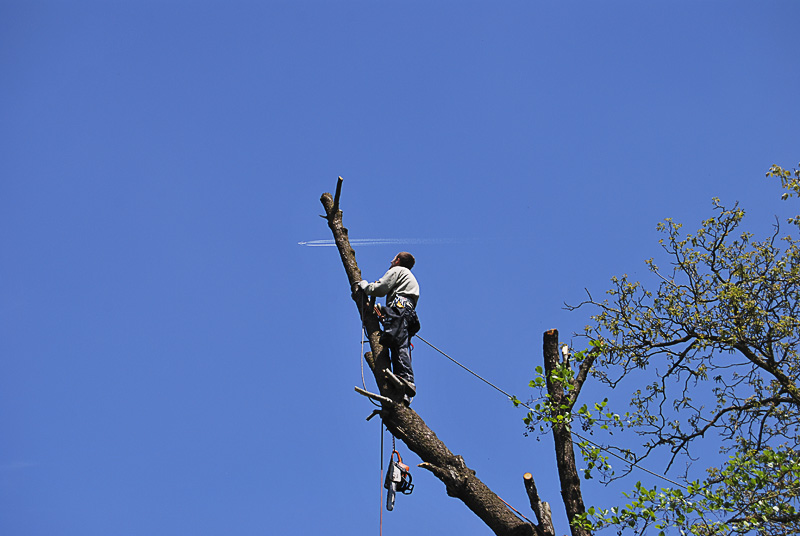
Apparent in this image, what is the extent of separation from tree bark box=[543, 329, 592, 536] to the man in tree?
3.42 feet

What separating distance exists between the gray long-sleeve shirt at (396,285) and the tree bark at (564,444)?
4.42 feet

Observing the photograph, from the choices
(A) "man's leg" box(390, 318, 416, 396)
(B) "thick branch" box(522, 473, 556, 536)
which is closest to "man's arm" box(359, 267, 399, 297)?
(A) "man's leg" box(390, 318, 416, 396)

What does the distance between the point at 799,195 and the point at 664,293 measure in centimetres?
146

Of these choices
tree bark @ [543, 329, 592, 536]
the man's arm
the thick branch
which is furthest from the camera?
the man's arm

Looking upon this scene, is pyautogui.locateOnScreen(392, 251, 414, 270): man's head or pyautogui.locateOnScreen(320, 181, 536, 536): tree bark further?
pyautogui.locateOnScreen(392, 251, 414, 270): man's head

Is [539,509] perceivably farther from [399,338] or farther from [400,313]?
[400,313]

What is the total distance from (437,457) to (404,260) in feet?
7.11

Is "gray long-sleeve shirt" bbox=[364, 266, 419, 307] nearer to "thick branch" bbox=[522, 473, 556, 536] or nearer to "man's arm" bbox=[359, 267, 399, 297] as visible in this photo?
"man's arm" bbox=[359, 267, 399, 297]

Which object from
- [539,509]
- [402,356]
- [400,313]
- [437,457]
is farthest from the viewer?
[400,313]

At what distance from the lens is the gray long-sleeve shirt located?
218 inches

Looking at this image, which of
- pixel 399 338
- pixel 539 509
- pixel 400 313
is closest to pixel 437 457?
pixel 539 509

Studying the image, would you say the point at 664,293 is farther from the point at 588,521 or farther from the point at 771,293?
the point at 588,521

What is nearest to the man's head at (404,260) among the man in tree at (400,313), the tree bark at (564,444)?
the man in tree at (400,313)

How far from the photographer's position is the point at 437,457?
14.9 feet
